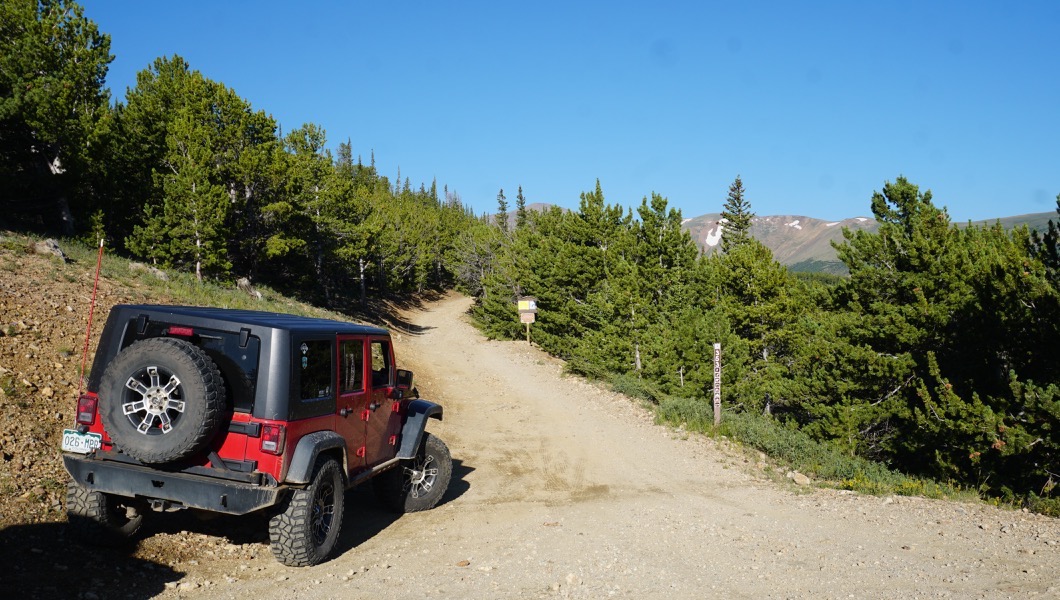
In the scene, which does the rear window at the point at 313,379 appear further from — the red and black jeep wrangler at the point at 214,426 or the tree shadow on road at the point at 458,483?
the tree shadow on road at the point at 458,483

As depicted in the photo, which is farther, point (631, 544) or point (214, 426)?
point (631, 544)

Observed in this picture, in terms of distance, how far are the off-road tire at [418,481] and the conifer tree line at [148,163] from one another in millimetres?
22142

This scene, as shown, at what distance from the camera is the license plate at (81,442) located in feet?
17.4

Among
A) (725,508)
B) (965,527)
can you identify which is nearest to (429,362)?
(725,508)

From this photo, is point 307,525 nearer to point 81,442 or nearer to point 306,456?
point 306,456

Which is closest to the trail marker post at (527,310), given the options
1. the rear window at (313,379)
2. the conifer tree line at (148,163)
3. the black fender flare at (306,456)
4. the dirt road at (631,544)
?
the conifer tree line at (148,163)

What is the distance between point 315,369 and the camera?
5.85 m

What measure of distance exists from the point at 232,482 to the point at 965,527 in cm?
815

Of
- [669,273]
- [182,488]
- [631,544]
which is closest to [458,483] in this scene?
[631,544]

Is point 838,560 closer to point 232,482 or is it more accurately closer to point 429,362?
point 232,482

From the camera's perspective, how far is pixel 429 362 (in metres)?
25.9

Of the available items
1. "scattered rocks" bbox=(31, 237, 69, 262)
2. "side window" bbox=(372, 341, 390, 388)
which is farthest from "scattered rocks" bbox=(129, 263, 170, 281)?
"side window" bbox=(372, 341, 390, 388)

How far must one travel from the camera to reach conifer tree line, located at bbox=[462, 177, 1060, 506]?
14109 millimetres

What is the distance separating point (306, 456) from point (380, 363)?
74.9 inches
